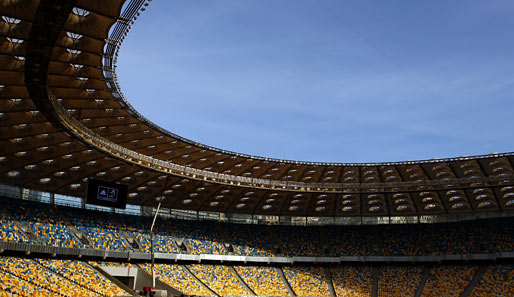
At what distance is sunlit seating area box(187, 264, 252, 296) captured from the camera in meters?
56.1

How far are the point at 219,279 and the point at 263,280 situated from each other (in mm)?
5693

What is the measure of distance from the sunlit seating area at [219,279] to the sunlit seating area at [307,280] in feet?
22.9

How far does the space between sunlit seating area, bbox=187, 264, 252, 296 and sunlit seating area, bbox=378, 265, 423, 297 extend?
16966 mm

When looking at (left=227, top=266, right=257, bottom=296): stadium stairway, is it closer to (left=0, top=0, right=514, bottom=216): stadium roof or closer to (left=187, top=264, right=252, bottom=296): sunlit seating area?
(left=187, top=264, right=252, bottom=296): sunlit seating area

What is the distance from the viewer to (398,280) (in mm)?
61625

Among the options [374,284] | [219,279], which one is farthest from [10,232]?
[374,284]

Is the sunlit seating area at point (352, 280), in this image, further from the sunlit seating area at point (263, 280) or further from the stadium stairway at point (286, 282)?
the sunlit seating area at point (263, 280)

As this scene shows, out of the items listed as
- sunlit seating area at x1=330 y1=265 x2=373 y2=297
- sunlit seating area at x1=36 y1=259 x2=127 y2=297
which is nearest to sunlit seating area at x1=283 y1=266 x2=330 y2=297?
sunlit seating area at x1=330 y1=265 x2=373 y2=297

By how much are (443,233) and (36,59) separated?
5644 cm

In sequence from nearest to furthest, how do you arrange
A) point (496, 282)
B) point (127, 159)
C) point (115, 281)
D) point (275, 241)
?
point (127, 159)
point (115, 281)
point (496, 282)
point (275, 241)

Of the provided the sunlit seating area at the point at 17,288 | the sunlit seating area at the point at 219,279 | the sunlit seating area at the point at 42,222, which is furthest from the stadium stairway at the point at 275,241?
the sunlit seating area at the point at 17,288

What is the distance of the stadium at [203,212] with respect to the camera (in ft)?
130

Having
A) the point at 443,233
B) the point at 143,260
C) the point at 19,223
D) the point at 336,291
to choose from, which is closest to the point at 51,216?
the point at 19,223

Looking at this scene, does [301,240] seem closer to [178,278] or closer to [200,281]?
[200,281]
